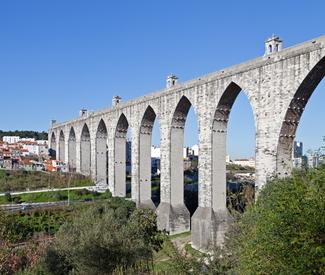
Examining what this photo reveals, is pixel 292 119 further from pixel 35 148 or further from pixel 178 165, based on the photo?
pixel 35 148

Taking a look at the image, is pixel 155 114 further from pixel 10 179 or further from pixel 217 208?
pixel 10 179

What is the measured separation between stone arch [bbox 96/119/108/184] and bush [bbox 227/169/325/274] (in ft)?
105

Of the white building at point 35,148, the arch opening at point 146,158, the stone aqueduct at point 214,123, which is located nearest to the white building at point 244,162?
the white building at point 35,148

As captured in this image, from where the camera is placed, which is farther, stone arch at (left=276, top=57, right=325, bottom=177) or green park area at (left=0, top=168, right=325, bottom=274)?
stone arch at (left=276, top=57, right=325, bottom=177)

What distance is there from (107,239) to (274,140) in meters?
8.51

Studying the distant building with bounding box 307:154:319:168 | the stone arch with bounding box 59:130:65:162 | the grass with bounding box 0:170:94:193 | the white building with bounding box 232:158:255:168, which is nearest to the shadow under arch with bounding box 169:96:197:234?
the distant building with bounding box 307:154:319:168

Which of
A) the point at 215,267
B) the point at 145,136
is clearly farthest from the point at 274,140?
the point at 145,136

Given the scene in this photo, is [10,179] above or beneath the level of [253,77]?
A: beneath

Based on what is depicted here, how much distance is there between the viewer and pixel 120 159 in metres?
35.1

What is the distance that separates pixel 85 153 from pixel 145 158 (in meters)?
15.8

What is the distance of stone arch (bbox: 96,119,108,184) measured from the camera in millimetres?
39281

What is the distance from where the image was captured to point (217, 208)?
22016 mm

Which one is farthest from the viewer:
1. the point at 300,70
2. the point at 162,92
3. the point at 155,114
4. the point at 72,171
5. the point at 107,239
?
the point at 72,171

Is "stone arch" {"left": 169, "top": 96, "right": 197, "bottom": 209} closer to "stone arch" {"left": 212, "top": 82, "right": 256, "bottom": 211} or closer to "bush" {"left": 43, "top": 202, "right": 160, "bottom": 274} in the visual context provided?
"stone arch" {"left": 212, "top": 82, "right": 256, "bottom": 211}
